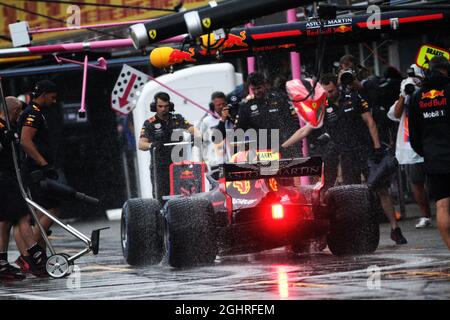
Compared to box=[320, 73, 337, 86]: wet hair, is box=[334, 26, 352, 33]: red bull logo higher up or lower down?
higher up

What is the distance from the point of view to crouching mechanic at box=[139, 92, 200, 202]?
14.3 m

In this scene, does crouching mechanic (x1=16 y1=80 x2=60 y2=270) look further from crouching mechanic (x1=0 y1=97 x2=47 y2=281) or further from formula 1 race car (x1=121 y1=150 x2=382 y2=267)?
formula 1 race car (x1=121 y1=150 x2=382 y2=267)

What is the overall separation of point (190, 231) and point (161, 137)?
311 centimetres

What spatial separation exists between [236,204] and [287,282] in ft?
7.34

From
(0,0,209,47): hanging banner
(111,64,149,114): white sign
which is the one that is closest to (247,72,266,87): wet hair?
(111,64,149,114): white sign

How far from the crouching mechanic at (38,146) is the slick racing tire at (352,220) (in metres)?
2.91

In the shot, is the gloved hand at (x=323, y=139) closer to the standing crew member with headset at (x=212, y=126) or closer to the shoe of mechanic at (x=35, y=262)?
the standing crew member with headset at (x=212, y=126)

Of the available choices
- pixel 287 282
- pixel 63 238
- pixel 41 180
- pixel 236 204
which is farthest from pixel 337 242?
pixel 63 238

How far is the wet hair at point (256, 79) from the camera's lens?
13.5 meters

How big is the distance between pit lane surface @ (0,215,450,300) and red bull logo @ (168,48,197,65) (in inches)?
85.7

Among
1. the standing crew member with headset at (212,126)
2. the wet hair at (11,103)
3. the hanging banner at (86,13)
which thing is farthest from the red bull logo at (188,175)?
the hanging banner at (86,13)

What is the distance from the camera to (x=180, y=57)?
41.8ft

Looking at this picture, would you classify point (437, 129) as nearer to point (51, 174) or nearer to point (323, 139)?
point (323, 139)

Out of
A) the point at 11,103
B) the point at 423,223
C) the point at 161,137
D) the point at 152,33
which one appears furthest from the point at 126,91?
the point at 152,33
